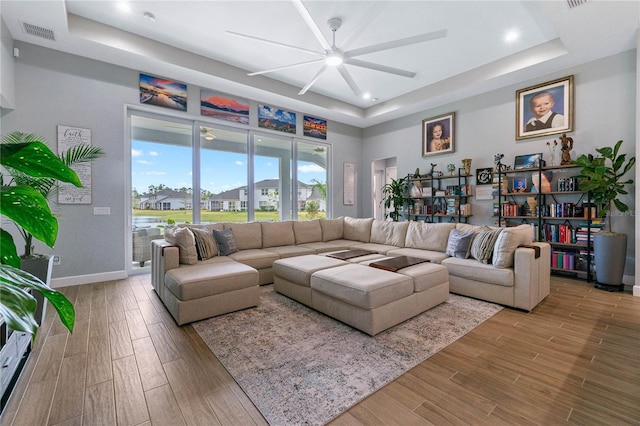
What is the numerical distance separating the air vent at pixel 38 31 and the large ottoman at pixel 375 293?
4.29 m

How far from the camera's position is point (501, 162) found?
16.4 feet

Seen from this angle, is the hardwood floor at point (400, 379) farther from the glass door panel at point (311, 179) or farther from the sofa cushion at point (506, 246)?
the glass door panel at point (311, 179)

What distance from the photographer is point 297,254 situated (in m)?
4.29

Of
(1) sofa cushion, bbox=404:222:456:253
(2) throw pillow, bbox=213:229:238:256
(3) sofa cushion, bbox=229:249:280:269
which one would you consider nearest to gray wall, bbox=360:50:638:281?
(1) sofa cushion, bbox=404:222:456:253

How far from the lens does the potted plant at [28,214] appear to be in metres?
0.72

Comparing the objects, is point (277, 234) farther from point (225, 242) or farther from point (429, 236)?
point (429, 236)

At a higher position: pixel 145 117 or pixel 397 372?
pixel 145 117

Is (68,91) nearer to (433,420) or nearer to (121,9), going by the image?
(121,9)

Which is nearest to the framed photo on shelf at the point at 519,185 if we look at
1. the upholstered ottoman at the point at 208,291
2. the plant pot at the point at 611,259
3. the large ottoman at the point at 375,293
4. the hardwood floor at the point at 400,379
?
the plant pot at the point at 611,259

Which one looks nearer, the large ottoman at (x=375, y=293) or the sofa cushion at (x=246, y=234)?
the large ottoman at (x=375, y=293)

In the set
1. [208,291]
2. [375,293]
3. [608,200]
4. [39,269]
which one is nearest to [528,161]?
[608,200]

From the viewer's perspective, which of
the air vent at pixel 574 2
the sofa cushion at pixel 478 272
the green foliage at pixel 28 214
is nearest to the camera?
the green foliage at pixel 28 214

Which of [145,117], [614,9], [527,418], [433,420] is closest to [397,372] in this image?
[433,420]

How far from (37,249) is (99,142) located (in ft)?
5.38
